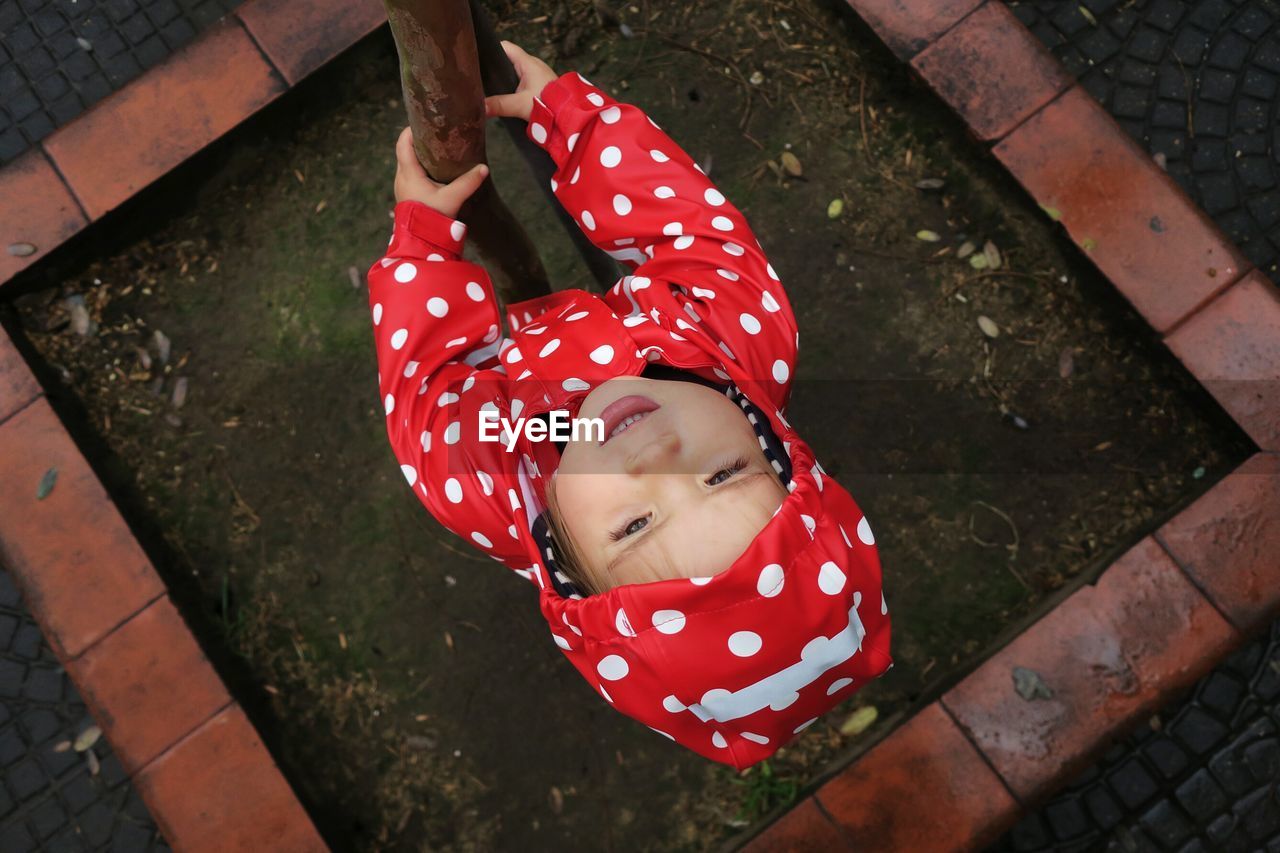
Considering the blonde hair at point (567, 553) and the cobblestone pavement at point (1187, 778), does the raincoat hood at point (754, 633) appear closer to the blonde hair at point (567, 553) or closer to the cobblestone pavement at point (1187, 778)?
the blonde hair at point (567, 553)

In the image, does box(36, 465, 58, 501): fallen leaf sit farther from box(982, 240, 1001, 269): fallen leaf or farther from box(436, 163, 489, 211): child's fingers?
box(982, 240, 1001, 269): fallen leaf

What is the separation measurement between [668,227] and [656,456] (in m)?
0.52

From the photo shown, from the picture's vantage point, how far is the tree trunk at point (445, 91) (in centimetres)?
112

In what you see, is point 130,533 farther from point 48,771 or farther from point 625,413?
point 625,413

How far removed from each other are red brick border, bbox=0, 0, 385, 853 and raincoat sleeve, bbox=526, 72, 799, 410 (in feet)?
4.24

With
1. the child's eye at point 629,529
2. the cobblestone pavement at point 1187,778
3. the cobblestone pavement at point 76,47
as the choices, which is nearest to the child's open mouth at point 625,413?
the child's eye at point 629,529

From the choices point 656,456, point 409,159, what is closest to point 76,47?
point 409,159

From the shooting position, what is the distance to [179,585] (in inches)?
105

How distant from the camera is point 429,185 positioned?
1.59 m

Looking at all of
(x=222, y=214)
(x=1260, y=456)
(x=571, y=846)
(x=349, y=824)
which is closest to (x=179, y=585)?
(x=349, y=824)

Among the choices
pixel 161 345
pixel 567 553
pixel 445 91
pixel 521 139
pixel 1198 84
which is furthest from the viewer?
pixel 161 345

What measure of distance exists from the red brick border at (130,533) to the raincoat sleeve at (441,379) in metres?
1.17

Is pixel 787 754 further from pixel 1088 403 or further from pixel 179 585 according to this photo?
pixel 179 585

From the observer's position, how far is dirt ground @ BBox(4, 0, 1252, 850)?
254 centimetres
